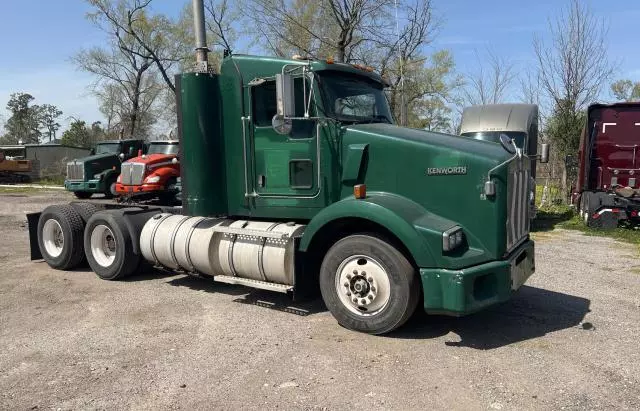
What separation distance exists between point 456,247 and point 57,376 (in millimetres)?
3543

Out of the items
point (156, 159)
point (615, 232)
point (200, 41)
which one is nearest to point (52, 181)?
point (156, 159)

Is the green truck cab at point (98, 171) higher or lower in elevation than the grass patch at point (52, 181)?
higher

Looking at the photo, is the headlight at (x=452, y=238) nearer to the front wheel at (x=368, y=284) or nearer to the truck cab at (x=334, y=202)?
the truck cab at (x=334, y=202)

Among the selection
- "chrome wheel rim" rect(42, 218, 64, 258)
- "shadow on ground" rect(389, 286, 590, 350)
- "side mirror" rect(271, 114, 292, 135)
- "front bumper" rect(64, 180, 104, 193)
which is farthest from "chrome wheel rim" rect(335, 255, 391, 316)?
"front bumper" rect(64, 180, 104, 193)

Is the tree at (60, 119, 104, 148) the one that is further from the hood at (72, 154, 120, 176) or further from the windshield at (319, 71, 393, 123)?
the windshield at (319, 71, 393, 123)

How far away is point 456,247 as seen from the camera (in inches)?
190

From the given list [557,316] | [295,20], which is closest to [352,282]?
[557,316]

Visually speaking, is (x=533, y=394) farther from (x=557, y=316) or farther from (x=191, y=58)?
(x=191, y=58)

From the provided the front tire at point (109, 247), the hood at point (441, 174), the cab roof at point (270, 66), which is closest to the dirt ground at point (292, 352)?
the front tire at point (109, 247)

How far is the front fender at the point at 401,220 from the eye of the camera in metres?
4.79

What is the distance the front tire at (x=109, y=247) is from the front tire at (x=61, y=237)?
34 centimetres

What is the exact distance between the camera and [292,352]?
4781 millimetres

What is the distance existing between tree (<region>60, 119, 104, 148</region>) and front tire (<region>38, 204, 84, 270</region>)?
2223 inches

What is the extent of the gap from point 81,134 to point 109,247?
60109mm
